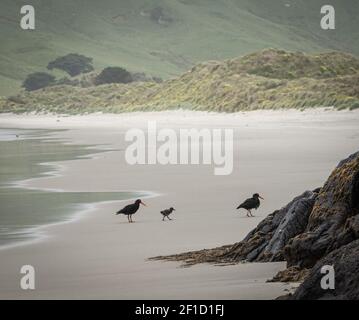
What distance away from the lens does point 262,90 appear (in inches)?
2293

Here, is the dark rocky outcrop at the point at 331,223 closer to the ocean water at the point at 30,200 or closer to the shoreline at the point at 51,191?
the shoreline at the point at 51,191

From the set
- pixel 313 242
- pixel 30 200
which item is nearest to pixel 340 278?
pixel 313 242

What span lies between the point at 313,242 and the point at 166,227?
179 inches

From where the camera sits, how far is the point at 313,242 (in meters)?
8.05

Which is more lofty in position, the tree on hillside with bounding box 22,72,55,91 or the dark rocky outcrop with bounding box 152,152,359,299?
the tree on hillside with bounding box 22,72,55,91

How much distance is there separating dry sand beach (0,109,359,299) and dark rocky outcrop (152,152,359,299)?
0.94 ft

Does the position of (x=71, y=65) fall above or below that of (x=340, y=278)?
above

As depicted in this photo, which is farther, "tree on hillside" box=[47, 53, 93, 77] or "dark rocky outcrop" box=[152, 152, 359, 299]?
"tree on hillside" box=[47, 53, 93, 77]

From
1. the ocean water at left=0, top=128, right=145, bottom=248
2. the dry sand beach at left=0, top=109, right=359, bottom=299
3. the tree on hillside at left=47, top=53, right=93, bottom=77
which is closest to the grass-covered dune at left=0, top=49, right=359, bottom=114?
the dry sand beach at left=0, top=109, right=359, bottom=299

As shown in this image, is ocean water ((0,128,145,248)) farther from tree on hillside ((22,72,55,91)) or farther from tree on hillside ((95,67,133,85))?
tree on hillside ((22,72,55,91))

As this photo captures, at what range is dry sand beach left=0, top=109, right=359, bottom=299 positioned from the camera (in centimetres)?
A: 822

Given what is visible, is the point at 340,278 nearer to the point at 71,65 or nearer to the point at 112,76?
the point at 112,76
